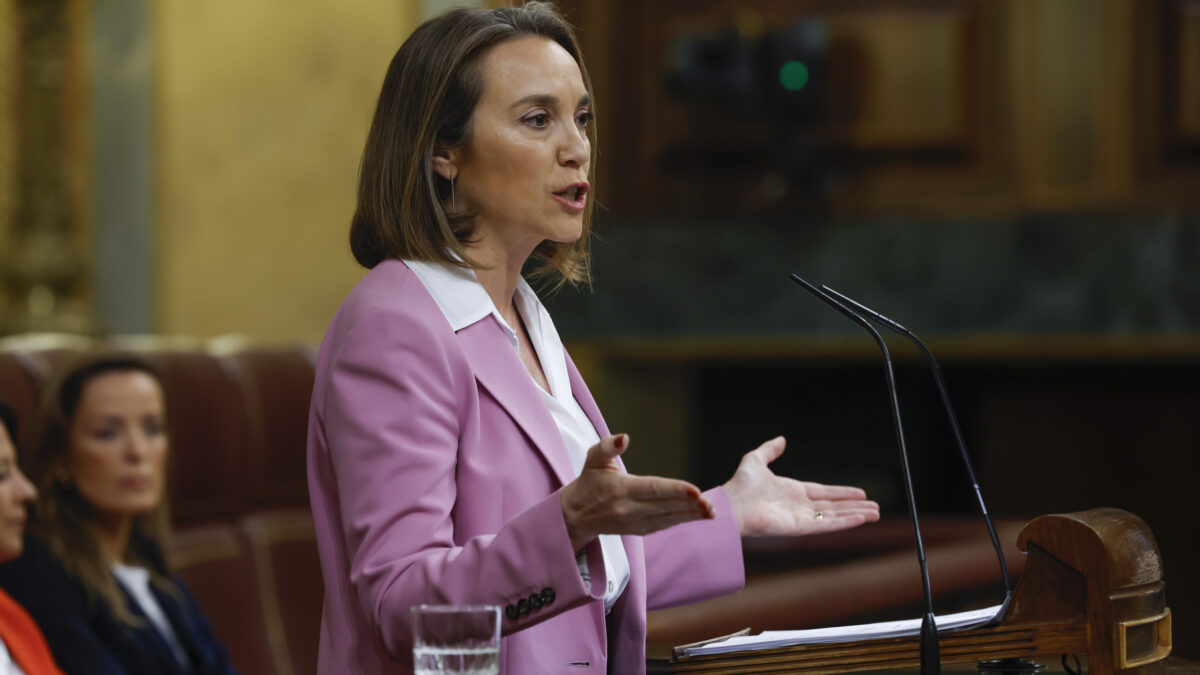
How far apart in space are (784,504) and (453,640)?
0.48m

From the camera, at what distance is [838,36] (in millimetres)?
4977

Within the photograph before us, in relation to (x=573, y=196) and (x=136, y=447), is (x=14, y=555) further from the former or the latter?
(x=573, y=196)

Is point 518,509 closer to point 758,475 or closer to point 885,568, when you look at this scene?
point 758,475

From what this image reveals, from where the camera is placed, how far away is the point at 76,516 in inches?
104

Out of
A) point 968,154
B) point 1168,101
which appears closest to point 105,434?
point 968,154

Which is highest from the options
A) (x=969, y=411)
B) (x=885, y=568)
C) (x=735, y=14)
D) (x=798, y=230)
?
(x=735, y=14)

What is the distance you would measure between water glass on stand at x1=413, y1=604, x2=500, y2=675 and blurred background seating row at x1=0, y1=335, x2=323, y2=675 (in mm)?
2078

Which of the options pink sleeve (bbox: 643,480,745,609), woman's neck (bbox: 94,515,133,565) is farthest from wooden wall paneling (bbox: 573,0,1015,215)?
pink sleeve (bbox: 643,480,745,609)

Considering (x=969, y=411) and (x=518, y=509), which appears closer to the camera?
(x=518, y=509)

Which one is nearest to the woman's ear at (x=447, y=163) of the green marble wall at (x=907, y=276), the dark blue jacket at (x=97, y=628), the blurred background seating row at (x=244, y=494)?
the dark blue jacket at (x=97, y=628)

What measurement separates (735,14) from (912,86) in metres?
0.65

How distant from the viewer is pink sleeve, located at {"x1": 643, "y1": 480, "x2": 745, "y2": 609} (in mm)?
1426

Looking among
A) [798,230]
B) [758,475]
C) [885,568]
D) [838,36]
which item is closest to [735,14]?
[838,36]

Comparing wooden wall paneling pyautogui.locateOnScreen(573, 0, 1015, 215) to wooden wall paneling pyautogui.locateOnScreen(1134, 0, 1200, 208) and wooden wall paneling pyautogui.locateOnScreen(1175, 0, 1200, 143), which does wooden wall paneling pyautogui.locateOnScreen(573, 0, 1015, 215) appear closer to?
wooden wall paneling pyautogui.locateOnScreen(1134, 0, 1200, 208)
